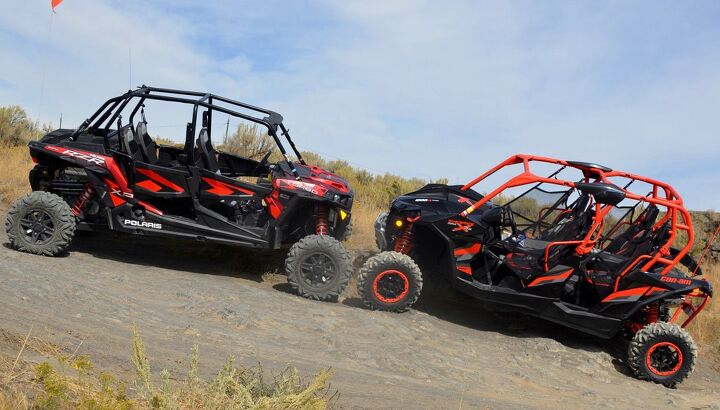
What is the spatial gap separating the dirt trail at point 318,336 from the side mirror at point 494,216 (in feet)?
4.34

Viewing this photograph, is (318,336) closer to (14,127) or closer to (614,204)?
(614,204)

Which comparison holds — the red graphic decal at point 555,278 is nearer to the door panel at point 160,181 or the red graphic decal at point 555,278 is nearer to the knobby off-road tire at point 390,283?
the knobby off-road tire at point 390,283

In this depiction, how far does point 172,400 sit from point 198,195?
4836 mm

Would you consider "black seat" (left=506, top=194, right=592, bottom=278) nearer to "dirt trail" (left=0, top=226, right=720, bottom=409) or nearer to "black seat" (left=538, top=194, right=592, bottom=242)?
"black seat" (left=538, top=194, right=592, bottom=242)

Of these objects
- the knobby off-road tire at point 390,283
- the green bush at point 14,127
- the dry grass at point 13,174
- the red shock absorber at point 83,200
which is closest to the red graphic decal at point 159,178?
the red shock absorber at point 83,200

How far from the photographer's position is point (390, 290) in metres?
7.32

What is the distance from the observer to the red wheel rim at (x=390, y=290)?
7.28 m

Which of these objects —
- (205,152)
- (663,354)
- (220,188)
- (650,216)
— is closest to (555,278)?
(663,354)

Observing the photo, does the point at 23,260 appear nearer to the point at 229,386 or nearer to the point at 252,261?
the point at 252,261

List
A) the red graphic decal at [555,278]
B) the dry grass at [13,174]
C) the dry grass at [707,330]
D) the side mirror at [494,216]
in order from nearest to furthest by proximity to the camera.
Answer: the red graphic decal at [555,278]
the side mirror at [494,216]
the dry grass at [707,330]
the dry grass at [13,174]

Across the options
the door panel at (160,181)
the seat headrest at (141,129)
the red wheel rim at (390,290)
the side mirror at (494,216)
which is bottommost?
the red wheel rim at (390,290)

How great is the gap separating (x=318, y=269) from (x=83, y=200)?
301cm

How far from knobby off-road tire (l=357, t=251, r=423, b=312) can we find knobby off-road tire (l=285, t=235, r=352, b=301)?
0.25 metres

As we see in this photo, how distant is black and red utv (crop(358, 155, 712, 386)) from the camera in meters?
6.86
